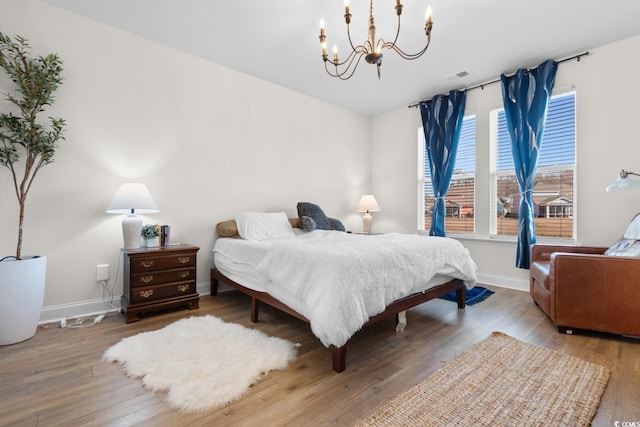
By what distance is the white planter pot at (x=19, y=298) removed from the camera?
2072 millimetres

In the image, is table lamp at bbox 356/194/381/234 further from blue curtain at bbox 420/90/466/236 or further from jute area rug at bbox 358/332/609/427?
jute area rug at bbox 358/332/609/427

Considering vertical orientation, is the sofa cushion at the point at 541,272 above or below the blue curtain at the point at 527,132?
below

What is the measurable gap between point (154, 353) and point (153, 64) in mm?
2885

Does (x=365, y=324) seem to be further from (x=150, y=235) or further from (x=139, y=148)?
(x=139, y=148)

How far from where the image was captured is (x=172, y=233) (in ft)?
10.6

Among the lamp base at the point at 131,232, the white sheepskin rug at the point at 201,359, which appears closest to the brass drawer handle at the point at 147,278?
the lamp base at the point at 131,232

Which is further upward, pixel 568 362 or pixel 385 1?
pixel 385 1

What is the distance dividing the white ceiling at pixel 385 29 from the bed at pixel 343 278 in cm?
208

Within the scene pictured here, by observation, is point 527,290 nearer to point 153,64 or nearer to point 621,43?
point 621,43

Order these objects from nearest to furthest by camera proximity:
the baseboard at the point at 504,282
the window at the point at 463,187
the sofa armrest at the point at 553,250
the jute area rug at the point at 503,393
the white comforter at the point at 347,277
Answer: the jute area rug at the point at 503,393, the white comforter at the point at 347,277, the sofa armrest at the point at 553,250, the baseboard at the point at 504,282, the window at the point at 463,187

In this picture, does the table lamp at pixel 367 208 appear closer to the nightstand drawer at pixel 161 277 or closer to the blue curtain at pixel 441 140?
the blue curtain at pixel 441 140

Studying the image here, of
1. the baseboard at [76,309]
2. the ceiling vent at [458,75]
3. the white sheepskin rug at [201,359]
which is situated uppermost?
the ceiling vent at [458,75]

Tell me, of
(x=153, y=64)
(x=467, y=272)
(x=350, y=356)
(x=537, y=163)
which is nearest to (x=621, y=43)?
(x=537, y=163)

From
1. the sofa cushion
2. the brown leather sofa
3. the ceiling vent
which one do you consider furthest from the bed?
the ceiling vent
